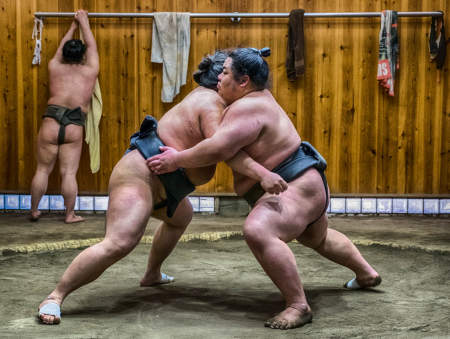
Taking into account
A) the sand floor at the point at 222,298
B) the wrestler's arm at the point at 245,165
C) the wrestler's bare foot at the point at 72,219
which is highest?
the wrestler's arm at the point at 245,165

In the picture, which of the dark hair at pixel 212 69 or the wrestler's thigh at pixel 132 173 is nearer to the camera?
the wrestler's thigh at pixel 132 173

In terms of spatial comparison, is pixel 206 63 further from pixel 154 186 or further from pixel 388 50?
pixel 388 50

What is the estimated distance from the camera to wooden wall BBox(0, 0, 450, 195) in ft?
16.5

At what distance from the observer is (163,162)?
2.26 metres

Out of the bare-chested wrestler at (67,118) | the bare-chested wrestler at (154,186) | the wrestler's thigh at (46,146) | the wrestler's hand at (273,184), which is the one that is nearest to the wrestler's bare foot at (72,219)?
the bare-chested wrestler at (67,118)

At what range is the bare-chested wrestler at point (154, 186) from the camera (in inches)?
84.7

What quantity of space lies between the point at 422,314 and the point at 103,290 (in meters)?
1.28

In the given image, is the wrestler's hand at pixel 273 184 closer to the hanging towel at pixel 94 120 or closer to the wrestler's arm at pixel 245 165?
the wrestler's arm at pixel 245 165

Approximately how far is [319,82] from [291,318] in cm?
326

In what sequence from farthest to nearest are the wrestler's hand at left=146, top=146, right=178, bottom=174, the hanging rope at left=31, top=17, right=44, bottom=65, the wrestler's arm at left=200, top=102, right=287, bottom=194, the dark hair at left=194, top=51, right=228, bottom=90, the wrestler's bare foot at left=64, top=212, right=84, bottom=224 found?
the hanging rope at left=31, top=17, right=44, bottom=65 < the wrestler's bare foot at left=64, top=212, right=84, bottom=224 < the dark hair at left=194, top=51, right=228, bottom=90 < the wrestler's hand at left=146, top=146, right=178, bottom=174 < the wrestler's arm at left=200, top=102, right=287, bottom=194

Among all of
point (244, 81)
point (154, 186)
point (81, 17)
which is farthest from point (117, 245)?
point (81, 17)

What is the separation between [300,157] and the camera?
7.56ft

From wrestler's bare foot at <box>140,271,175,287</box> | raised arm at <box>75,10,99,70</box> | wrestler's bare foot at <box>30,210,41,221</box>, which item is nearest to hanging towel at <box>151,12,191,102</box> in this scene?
raised arm at <box>75,10,99,70</box>

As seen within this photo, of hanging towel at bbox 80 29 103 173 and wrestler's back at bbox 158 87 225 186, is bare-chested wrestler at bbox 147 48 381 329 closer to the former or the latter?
wrestler's back at bbox 158 87 225 186
